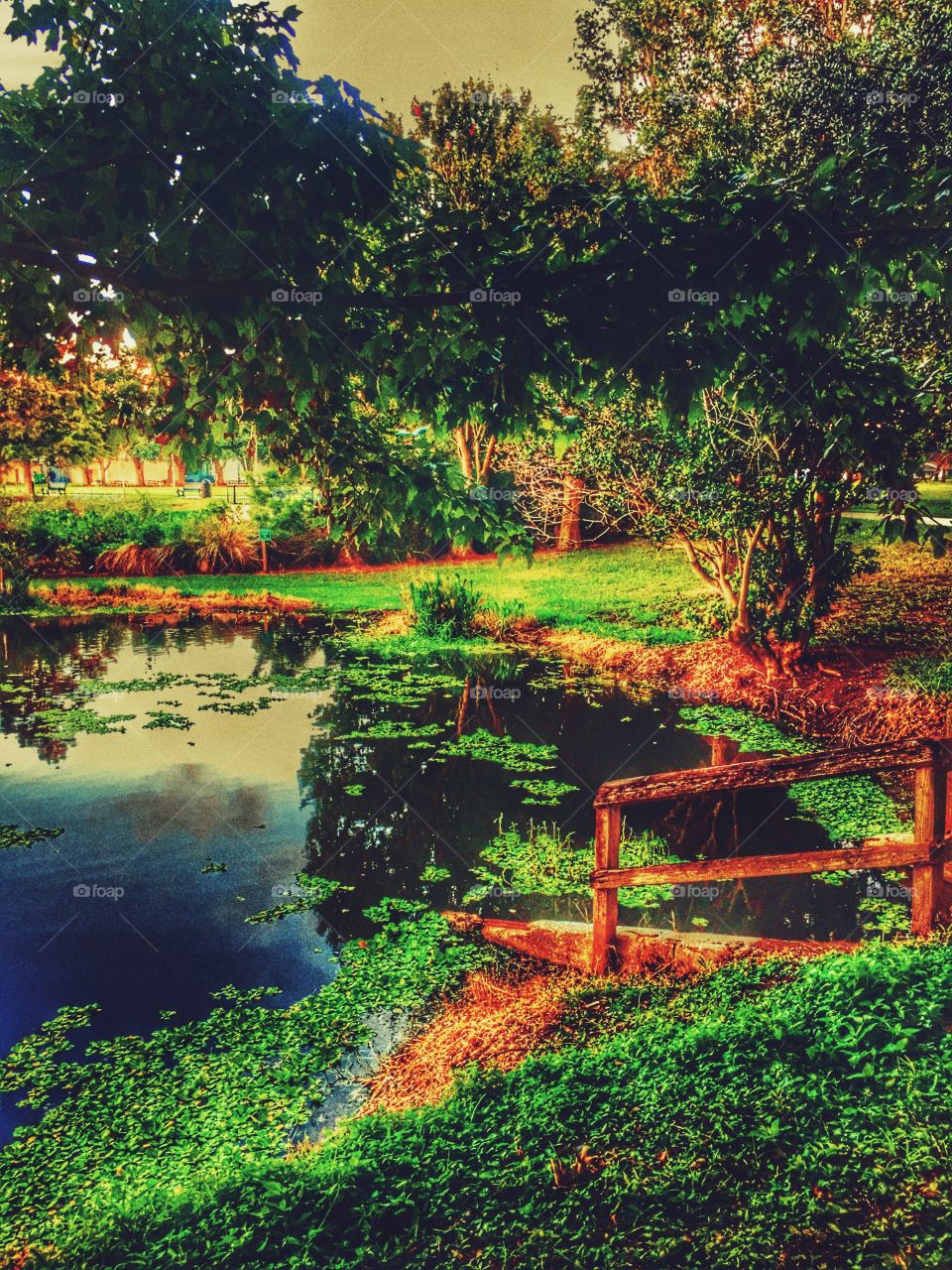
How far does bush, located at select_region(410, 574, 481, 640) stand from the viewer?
1938 cm

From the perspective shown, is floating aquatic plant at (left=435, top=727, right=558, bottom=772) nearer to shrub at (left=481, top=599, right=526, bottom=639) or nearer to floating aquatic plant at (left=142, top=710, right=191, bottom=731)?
floating aquatic plant at (left=142, top=710, right=191, bottom=731)

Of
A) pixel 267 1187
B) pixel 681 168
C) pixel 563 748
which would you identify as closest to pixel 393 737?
pixel 563 748

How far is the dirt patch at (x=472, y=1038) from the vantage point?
5246mm

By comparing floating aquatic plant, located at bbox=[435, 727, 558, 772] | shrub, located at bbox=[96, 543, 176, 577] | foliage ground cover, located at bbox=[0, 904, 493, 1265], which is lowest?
foliage ground cover, located at bbox=[0, 904, 493, 1265]

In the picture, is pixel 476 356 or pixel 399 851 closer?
pixel 476 356

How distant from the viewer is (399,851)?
29.5 ft

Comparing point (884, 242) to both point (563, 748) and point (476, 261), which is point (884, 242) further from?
point (563, 748)

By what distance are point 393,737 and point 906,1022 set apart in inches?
346

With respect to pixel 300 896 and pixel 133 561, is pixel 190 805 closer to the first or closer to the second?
pixel 300 896

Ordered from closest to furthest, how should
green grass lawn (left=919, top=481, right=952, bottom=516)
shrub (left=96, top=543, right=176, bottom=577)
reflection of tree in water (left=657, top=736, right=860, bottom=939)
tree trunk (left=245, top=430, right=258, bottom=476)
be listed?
1. reflection of tree in water (left=657, top=736, right=860, bottom=939)
2. tree trunk (left=245, top=430, right=258, bottom=476)
3. green grass lawn (left=919, top=481, right=952, bottom=516)
4. shrub (left=96, top=543, right=176, bottom=577)

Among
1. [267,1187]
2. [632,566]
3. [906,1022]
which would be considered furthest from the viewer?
[632,566]

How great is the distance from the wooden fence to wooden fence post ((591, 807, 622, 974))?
8 centimetres

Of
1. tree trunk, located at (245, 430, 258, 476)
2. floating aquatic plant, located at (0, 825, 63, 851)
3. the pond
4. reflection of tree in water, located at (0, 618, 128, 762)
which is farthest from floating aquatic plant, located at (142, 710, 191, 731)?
tree trunk, located at (245, 430, 258, 476)

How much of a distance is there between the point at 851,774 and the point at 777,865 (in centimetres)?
81
